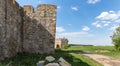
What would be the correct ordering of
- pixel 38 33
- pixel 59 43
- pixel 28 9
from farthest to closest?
pixel 59 43 < pixel 28 9 < pixel 38 33

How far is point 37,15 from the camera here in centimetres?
1755

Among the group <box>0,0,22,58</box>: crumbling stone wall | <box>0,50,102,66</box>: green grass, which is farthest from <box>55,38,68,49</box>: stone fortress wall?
<box>0,50,102,66</box>: green grass

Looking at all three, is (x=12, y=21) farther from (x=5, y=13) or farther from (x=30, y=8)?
(x=30, y=8)

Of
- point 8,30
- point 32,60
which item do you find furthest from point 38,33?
point 32,60

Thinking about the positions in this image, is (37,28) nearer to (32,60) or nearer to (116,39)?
(32,60)

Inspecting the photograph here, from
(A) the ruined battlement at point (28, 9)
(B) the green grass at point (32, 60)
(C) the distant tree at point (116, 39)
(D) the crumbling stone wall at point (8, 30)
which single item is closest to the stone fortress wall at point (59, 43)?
(C) the distant tree at point (116, 39)

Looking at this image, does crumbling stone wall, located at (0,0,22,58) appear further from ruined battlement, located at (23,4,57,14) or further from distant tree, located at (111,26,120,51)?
distant tree, located at (111,26,120,51)

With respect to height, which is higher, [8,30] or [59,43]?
[8,30]

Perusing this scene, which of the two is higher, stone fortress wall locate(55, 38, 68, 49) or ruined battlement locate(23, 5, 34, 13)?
ruined battlement locate(23, 5, 34, 13)

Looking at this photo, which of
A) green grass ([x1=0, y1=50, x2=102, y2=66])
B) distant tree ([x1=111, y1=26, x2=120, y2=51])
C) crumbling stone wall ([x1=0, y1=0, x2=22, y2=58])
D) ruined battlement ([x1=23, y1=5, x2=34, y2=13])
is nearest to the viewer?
green grass ([x1=0, y1=50, x2=102, y2=66])

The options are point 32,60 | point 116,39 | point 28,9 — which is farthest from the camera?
point 116,39

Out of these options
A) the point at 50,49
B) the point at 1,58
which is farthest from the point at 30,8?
the point at 1,58

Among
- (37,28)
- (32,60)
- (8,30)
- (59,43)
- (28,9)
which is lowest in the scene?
(32,60)

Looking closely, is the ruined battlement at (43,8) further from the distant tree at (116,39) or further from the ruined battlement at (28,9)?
the distant tree at (116,39)
